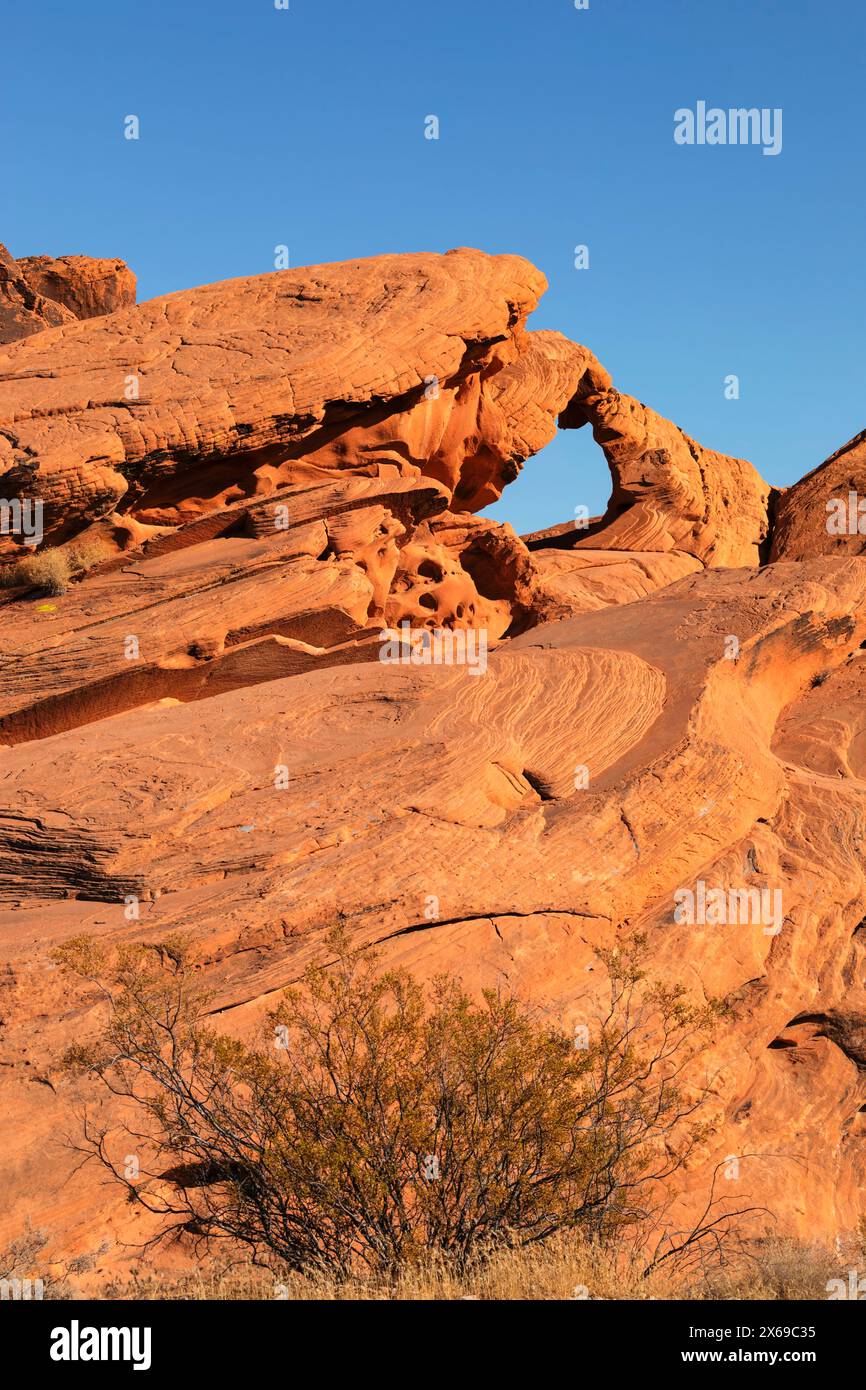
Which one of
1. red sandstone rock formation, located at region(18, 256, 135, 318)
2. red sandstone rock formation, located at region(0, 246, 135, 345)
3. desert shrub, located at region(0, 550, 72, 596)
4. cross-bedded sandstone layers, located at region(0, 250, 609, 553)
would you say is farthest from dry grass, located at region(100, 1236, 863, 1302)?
red sandstone rock formation, located at region(18, 256, 135, 318)

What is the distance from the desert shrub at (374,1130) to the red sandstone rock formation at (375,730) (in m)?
0.81

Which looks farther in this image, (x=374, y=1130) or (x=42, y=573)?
(x=42, y=573)

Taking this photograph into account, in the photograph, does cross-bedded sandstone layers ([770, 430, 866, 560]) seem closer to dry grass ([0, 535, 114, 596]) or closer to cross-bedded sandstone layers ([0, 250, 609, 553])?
cross-bedded sandstone layers ([0, 250, 609, 553])

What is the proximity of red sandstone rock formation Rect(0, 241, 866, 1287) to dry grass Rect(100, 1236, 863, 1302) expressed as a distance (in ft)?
3.96

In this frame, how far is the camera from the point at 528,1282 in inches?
306

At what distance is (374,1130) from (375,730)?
19.1 feet

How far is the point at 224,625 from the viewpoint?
18.0 metres

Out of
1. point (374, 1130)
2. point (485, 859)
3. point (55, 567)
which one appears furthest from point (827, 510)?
point (374, 1130)

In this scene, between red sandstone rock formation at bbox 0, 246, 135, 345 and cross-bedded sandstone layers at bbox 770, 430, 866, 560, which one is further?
red sandstone rock formation at bbox 0, 246, 135, 345

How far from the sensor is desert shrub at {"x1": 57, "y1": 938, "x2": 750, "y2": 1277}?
28.8ft

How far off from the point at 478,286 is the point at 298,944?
16.4 m

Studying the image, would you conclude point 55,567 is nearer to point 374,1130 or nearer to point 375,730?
point 375,730

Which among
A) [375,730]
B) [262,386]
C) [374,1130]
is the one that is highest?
[262,386]
